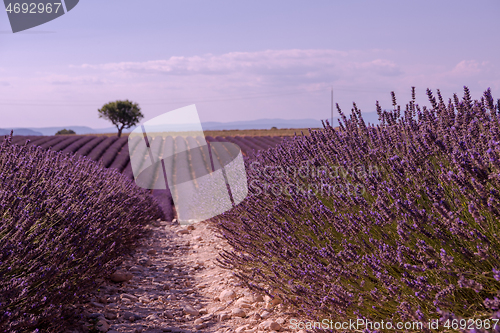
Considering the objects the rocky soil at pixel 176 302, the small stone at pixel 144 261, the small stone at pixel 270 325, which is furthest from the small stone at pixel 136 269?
the small stone at pixel 270 325

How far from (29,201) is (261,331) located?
1838 mm

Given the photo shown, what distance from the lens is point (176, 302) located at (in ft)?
11.6

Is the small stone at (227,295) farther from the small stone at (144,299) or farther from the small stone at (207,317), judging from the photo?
the small stone at (144,299)

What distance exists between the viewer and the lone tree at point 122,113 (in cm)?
4244

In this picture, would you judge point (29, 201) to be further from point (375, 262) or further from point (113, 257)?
point (375, 262)

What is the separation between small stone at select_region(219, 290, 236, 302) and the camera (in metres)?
3.48

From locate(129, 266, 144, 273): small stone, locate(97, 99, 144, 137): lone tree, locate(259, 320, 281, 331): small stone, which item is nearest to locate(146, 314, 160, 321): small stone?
locate(259, 320, 281, 331): small stone

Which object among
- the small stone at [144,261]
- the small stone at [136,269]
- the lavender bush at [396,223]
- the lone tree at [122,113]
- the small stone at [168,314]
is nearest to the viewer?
the lavender bush at [396,223]

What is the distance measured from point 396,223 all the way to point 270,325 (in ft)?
3.66

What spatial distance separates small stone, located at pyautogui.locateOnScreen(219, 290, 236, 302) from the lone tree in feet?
135

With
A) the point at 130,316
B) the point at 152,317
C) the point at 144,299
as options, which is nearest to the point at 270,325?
the point at 152,317

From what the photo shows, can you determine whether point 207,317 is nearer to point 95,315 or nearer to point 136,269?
point 95,315

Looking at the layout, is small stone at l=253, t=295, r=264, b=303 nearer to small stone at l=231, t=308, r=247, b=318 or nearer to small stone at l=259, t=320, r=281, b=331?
small stone at l=231, t=308, r=247, b=318

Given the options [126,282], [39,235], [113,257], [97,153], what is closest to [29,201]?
[39,235]
